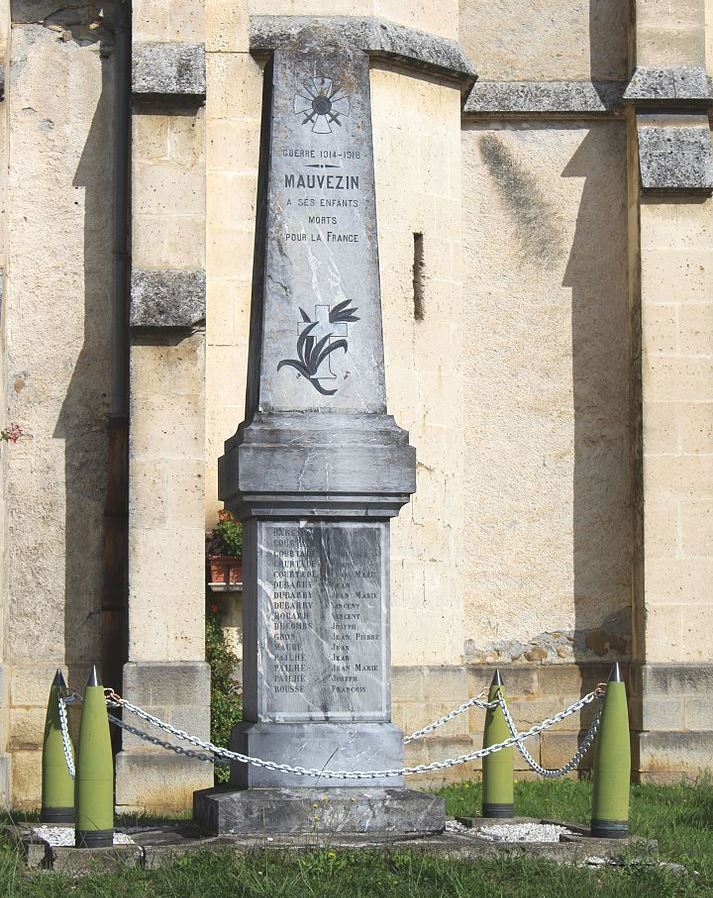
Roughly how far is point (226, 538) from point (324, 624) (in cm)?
442

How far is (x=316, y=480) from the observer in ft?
26.8

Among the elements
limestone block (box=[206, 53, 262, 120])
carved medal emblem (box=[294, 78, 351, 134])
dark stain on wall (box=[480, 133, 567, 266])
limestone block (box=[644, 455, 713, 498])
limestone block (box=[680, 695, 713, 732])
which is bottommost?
limestone block (box=[680, 695, 713, 732])

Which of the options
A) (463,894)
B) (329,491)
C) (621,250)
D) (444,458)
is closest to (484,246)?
(621,250)

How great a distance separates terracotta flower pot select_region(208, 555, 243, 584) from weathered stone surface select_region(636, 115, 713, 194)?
14.7 ft

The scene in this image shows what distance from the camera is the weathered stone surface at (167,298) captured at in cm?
1213

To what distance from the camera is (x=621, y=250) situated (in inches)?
552

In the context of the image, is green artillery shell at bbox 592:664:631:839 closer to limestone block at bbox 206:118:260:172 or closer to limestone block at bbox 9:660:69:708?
limestone block at bbox 9:660:69:708

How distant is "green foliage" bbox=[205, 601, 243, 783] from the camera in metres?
12.1

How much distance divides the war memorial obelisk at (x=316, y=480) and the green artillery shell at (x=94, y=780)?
1.85ft

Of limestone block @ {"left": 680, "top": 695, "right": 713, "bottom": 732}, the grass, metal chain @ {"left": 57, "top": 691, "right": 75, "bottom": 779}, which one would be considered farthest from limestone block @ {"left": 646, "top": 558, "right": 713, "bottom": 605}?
metal chain @ {"left": 57, "top": 691, "right": 75, "bottom": 779}

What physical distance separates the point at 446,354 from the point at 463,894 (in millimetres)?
6972

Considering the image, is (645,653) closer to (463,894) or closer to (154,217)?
(154,217)

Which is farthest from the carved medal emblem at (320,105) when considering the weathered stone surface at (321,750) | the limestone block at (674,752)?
the limestone block at (674,752)

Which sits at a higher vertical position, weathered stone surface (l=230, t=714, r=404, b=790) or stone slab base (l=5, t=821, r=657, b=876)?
weathered stone surface (l=230, t=714, r=404, b=790)
